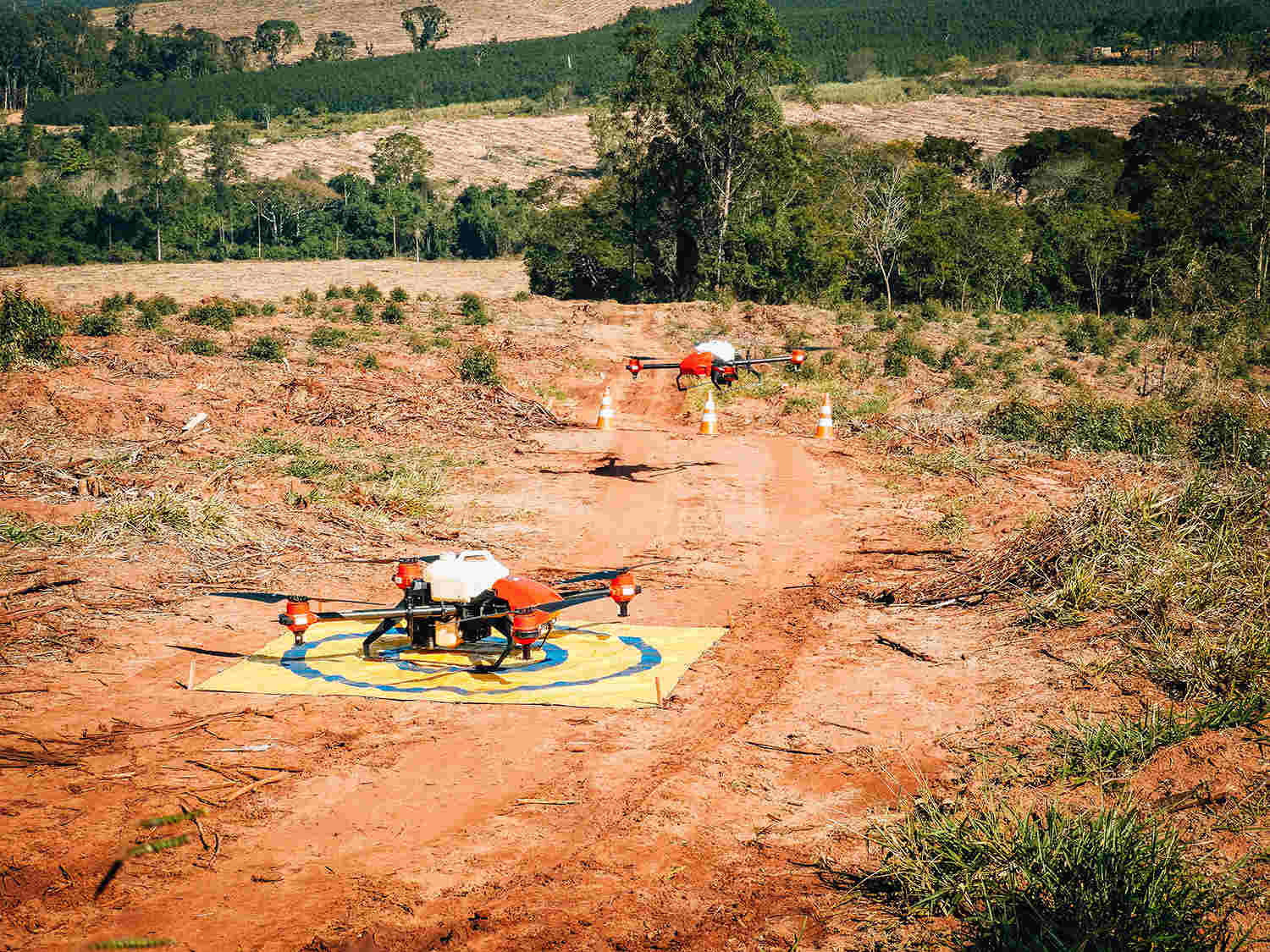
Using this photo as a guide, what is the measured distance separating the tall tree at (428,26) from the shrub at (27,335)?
160055mm

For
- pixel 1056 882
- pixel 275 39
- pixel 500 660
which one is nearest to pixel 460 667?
pixel 500 660

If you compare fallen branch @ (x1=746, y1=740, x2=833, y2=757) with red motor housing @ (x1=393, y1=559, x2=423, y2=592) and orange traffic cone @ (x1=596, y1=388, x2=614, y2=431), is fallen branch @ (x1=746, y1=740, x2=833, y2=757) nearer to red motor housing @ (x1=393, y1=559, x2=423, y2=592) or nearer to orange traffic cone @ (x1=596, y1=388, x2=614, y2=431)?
red motor housing @ (x1=393, y1=559, x2=423, y2=592)

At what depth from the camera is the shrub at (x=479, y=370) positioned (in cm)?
2708

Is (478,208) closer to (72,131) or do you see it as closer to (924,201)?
(924,201)

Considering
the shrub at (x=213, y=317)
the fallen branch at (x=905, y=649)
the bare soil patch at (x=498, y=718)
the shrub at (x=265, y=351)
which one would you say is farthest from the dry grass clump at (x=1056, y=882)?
the shrub at (x=213, y=317)

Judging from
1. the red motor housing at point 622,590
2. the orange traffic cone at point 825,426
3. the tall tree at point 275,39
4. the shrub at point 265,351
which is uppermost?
the tall tree at point 275,39

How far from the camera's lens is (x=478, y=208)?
278 feet

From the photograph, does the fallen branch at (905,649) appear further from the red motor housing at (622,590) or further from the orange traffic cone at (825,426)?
the orange traffic cone at (825,426)

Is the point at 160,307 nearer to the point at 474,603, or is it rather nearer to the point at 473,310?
the point at 473,310

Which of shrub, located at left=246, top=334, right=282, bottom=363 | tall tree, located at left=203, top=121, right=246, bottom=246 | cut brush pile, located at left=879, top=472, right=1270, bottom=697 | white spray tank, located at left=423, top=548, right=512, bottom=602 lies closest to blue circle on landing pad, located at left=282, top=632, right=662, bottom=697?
white spray tank, located at left=423, top=548, right=512, bottom=602

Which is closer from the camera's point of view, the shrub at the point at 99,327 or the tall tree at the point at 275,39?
the shrub at the point at 99,327

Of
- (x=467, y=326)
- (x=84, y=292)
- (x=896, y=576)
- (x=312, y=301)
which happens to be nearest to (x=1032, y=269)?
(x=467, y=326)

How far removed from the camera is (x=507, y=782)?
7.88 m

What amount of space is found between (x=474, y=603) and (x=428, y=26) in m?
181
